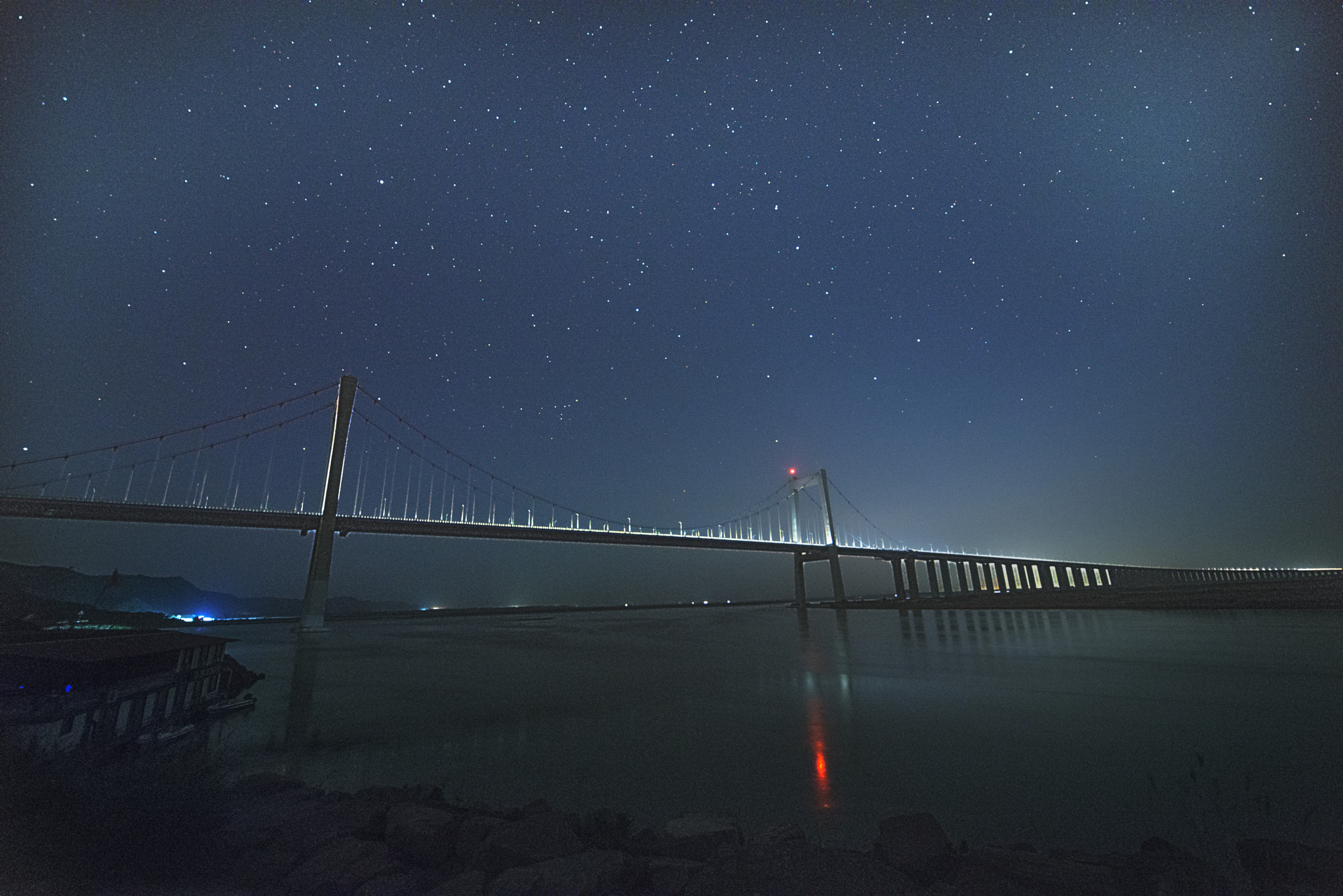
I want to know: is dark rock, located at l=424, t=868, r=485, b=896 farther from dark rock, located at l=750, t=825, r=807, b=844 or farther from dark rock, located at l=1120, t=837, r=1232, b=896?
dark rock, located at l=1120, t=837, r=1232, b=896

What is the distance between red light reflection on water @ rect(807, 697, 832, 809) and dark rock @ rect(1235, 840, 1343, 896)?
3.31m

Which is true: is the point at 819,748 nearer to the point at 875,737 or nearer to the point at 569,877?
the point at 875,737

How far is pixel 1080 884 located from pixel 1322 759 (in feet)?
21.9

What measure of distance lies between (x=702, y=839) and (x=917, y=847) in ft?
5.47

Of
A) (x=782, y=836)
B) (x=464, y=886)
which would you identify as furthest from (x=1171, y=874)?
(x=464, y=886)

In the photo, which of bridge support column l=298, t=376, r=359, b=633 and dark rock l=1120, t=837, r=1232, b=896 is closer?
dark rock l=1120, t=837, r=1232, b=896

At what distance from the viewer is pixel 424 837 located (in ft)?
14.1

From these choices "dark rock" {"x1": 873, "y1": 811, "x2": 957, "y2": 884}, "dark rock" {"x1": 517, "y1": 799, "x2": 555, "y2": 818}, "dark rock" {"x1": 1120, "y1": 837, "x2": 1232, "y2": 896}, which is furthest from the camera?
"dark rock" {"x1": 517, "y1": 799, "x2": 555, "y2": 818}

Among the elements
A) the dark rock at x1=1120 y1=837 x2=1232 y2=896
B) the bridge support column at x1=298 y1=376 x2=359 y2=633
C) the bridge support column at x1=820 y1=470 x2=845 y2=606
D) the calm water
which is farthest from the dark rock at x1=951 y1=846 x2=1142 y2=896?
the bridge support column at x1=820 y1=470 x2=845 y2=606

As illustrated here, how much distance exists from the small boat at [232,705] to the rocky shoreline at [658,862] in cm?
842

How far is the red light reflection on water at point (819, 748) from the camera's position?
240 inches

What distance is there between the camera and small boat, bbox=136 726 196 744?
830cm

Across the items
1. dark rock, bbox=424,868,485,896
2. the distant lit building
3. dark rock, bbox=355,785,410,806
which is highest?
the distant lit building

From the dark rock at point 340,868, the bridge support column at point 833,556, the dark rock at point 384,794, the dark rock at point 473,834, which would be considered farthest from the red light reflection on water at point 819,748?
the bridge support column at point 833,556
